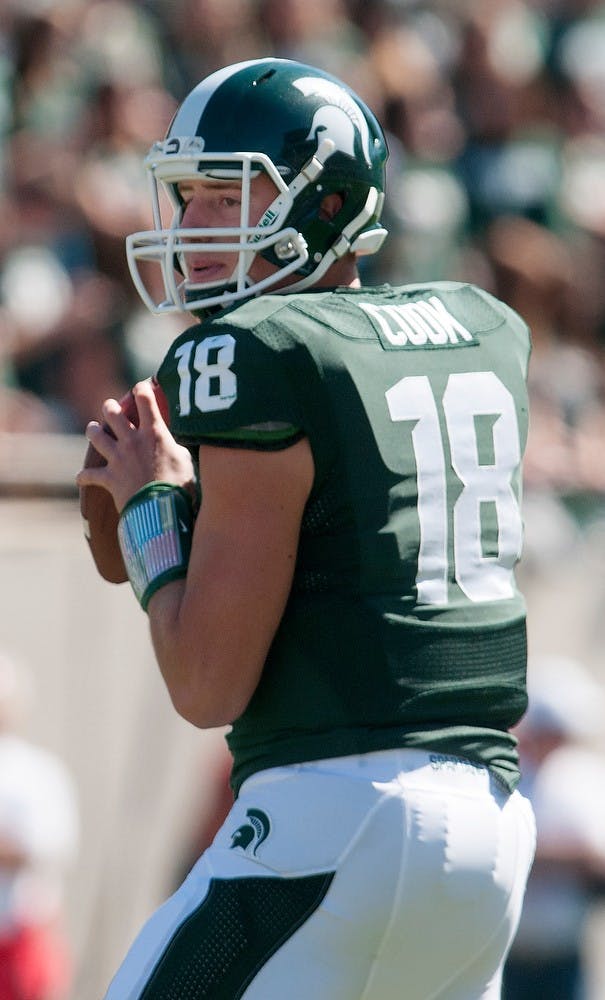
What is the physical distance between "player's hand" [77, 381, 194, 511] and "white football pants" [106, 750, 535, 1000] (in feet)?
1.63

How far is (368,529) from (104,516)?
0.55 metres

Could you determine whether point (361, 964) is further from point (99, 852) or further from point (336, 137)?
point (99, 852)

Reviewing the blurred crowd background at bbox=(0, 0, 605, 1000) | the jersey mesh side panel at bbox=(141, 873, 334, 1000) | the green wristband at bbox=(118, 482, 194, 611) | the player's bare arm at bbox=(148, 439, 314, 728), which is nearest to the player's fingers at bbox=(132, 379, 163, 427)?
the green wristband at bbox=(118, 482, 194, 611)

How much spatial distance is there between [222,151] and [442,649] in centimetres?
87

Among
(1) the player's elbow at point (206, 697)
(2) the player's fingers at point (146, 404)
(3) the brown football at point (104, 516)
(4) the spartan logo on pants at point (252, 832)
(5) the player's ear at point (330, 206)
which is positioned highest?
(5) the player's ear at point (330, 206)

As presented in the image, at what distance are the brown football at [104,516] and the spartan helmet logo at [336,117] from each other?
0.49 m

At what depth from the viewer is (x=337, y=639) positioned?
7.98ft

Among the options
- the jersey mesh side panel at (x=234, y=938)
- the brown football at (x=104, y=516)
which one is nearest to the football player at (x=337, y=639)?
the jersey mesh side panel at (x=234, y=938)

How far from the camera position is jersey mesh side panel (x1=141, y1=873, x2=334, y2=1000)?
7.63 ft

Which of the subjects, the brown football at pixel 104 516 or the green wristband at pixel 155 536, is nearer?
the green wristband at pixel 155 536

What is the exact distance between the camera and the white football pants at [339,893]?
2.33m

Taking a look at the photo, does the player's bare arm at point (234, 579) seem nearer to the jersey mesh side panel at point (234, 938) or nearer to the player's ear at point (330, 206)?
the jersey mesh side panel at point (234, 938)

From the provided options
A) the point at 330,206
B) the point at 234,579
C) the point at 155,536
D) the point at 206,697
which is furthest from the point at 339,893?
the point at 330,206

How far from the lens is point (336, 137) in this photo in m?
2.73
